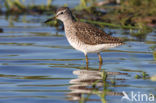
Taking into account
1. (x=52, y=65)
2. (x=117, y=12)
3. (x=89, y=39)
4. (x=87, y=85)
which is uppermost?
(x=117, y=12)

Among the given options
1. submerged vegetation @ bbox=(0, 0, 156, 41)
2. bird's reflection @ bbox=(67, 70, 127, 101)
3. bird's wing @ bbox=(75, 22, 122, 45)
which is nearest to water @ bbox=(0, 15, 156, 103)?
bird's reflection @ bbox=(67, 70, 127, 101)

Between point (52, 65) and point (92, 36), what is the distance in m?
1.32

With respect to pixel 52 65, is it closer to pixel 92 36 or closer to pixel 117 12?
pixel 92 36

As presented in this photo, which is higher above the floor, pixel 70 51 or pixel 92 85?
pixel 70 51

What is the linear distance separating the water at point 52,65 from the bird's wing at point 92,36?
2.25 ft

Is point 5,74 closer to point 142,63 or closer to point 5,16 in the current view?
point 142,63

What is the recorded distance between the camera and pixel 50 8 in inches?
731

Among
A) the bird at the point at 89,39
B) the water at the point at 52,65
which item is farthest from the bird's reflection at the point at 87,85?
the bird at the point at 89,39

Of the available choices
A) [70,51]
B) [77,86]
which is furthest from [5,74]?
[70,51]

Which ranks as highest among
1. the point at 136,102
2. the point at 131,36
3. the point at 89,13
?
the point at 89,13

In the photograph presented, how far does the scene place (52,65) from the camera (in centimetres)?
1078

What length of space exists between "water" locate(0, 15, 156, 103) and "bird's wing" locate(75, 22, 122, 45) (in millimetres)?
686

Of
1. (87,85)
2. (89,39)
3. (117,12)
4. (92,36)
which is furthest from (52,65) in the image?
(117,12)

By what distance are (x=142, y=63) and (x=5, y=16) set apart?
→ 30.8 ft
